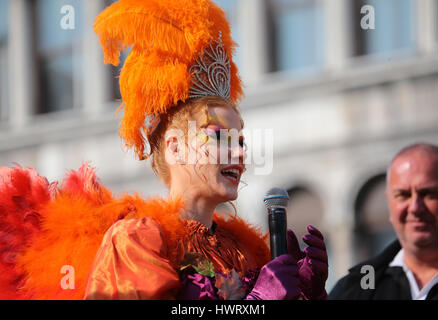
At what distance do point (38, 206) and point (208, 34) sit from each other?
0.88 m

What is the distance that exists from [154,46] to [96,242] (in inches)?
28.4

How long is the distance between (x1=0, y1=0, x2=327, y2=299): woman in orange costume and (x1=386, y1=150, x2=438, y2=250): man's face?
1.11 metres

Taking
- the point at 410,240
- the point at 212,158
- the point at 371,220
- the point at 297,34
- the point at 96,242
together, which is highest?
the point at 297,34

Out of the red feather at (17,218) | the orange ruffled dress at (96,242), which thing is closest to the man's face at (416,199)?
the orange ruffled dress at (96,242)

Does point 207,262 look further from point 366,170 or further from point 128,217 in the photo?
point 366,170

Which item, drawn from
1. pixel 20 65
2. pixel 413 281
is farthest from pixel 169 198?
pixel 20 65

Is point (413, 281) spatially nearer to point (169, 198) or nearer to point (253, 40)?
point (169, 198)

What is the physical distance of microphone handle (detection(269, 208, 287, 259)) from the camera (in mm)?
2805

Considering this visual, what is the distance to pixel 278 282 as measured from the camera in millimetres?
2785

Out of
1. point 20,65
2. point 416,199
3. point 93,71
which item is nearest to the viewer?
point 416,199

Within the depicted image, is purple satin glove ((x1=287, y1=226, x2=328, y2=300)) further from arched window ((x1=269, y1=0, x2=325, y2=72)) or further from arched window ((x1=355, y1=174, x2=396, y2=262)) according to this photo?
arched window ((x1=269, y1=0, x2=325, y2=72))

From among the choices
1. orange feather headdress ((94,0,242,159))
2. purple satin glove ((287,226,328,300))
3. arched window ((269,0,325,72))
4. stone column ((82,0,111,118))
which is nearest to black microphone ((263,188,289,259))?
purple satin glove ((287,226,328,300))

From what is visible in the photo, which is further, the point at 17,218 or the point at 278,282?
the point at 17,218

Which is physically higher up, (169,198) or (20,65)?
(20,65)
